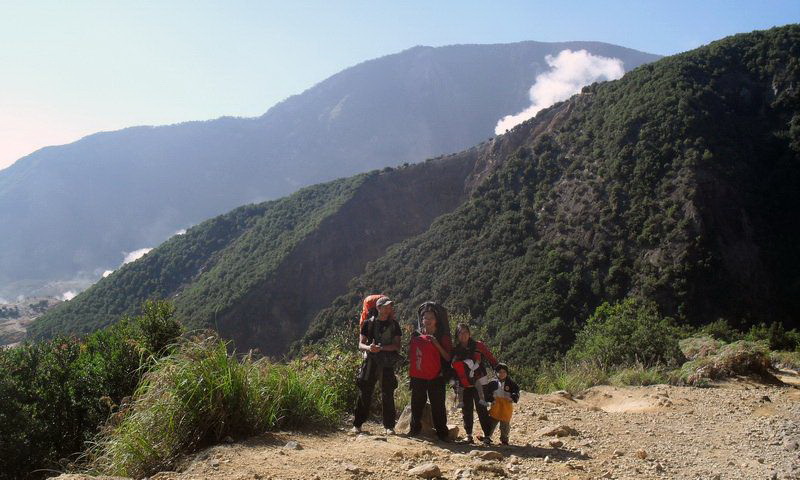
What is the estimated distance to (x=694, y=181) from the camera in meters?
29.3

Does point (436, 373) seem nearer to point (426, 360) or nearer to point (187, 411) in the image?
point (426, 360)

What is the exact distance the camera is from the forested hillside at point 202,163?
150 m

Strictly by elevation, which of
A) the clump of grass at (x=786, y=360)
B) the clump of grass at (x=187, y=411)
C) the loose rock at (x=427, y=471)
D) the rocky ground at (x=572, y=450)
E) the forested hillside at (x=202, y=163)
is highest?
the forested hillside at (x=202, y=163)

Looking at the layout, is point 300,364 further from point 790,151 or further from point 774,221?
point 790,151

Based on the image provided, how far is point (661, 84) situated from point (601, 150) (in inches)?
270

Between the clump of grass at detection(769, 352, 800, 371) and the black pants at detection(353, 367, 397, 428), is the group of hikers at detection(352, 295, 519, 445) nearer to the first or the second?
the black pants at detection(353, 367, 397, 428)

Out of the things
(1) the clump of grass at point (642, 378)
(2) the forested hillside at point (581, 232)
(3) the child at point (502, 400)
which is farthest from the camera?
(2) the forested hillside at point (581, 232)

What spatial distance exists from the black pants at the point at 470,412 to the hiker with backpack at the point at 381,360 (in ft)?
2.61

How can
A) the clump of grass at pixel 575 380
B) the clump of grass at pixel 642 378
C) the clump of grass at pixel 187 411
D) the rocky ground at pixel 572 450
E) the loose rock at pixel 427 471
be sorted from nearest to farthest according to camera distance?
the loose rock at pixel 427 471, the rocky ground at pixel 572 450, the clump of grass at pixel 187 411, the clump of grass at pixel 642 378, the clump of grass at pixel 575 380

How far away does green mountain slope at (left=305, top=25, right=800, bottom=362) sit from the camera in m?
26.8

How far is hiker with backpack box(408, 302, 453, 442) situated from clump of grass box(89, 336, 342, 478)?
4.67ft

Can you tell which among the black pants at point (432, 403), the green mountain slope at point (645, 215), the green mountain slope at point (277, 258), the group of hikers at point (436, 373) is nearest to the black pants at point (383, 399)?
the group of hikers at point (436, 373)

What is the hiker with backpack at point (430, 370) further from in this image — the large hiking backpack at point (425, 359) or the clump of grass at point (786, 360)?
the clump of grass at point (786, 360)

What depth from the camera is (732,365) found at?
927 cm
